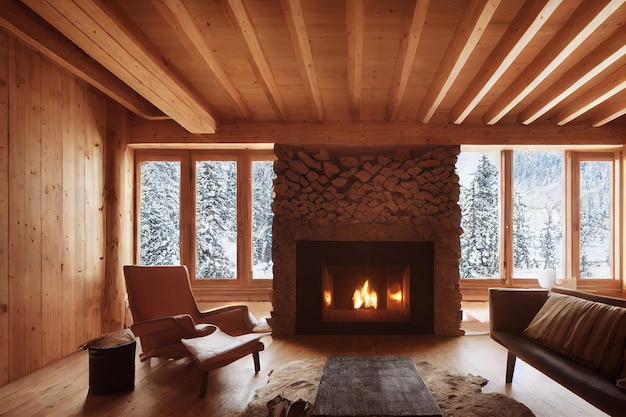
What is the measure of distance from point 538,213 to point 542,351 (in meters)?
3.53

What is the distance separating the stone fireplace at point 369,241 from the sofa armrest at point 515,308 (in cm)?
149

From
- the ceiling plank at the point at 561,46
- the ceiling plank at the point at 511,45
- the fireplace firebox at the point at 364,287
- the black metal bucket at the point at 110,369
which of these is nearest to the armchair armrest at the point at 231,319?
the black metal bucket at the point at 110,369

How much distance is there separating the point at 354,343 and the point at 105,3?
11.4 ft

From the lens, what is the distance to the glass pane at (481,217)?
5574 mm

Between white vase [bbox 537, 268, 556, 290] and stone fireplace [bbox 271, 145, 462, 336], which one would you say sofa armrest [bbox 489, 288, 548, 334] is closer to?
stone fireplace [bbox 271, 145, 462, 336]

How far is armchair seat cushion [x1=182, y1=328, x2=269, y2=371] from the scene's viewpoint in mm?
2766

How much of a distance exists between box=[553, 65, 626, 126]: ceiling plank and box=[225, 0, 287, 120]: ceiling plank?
9.17ft

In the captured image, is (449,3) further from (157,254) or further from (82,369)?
(157,254)

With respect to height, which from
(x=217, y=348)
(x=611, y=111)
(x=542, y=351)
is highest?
(x=611, y=111)

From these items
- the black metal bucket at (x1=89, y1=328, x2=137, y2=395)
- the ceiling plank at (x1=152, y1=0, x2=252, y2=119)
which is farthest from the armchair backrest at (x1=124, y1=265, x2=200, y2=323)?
the ceiling plank at (x1=152, y1=0, x2=252, y2=119)

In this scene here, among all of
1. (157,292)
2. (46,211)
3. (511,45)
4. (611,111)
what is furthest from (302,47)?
(611,111)

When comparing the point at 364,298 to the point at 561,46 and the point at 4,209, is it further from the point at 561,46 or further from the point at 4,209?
the point at 4,209

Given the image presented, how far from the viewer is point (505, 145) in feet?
15.2

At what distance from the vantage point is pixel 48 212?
355cm
